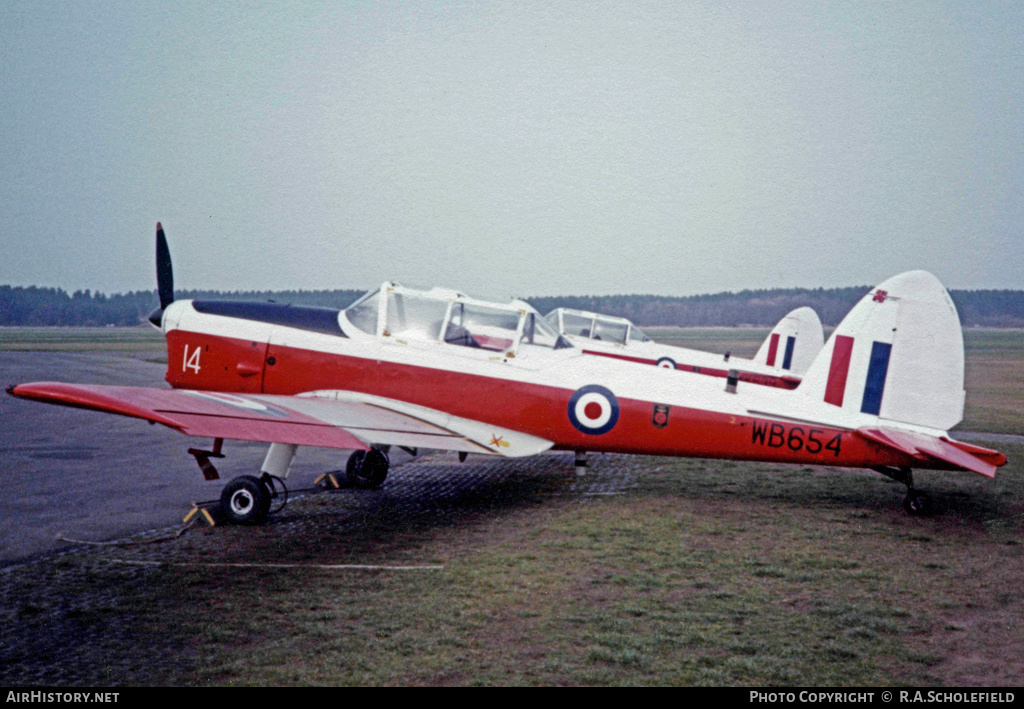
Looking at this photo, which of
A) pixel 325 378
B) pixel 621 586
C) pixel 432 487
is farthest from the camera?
pixel 432 487

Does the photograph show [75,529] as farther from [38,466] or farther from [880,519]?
[880,519]

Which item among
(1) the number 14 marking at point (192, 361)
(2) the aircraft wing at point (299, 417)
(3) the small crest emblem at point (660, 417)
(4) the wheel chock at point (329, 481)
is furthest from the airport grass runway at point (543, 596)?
(1) the number 14 marking at point (192, 361)

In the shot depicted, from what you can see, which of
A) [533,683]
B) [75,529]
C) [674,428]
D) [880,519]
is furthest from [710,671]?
[75,529]

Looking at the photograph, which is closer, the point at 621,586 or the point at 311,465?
the point at 621,586

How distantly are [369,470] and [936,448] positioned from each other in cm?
623

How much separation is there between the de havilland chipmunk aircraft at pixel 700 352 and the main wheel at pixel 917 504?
6460 millimetres

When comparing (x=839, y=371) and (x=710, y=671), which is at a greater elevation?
(x=839, y=371)

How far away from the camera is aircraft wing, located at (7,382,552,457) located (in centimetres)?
504

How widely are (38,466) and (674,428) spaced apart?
8335mm

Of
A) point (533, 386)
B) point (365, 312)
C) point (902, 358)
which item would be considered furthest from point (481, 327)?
point (902, 358)

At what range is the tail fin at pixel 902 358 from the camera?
22.9 feet

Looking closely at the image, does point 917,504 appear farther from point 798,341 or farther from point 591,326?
point 798,341

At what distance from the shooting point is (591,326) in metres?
15.1

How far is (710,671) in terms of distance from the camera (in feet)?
12.3
